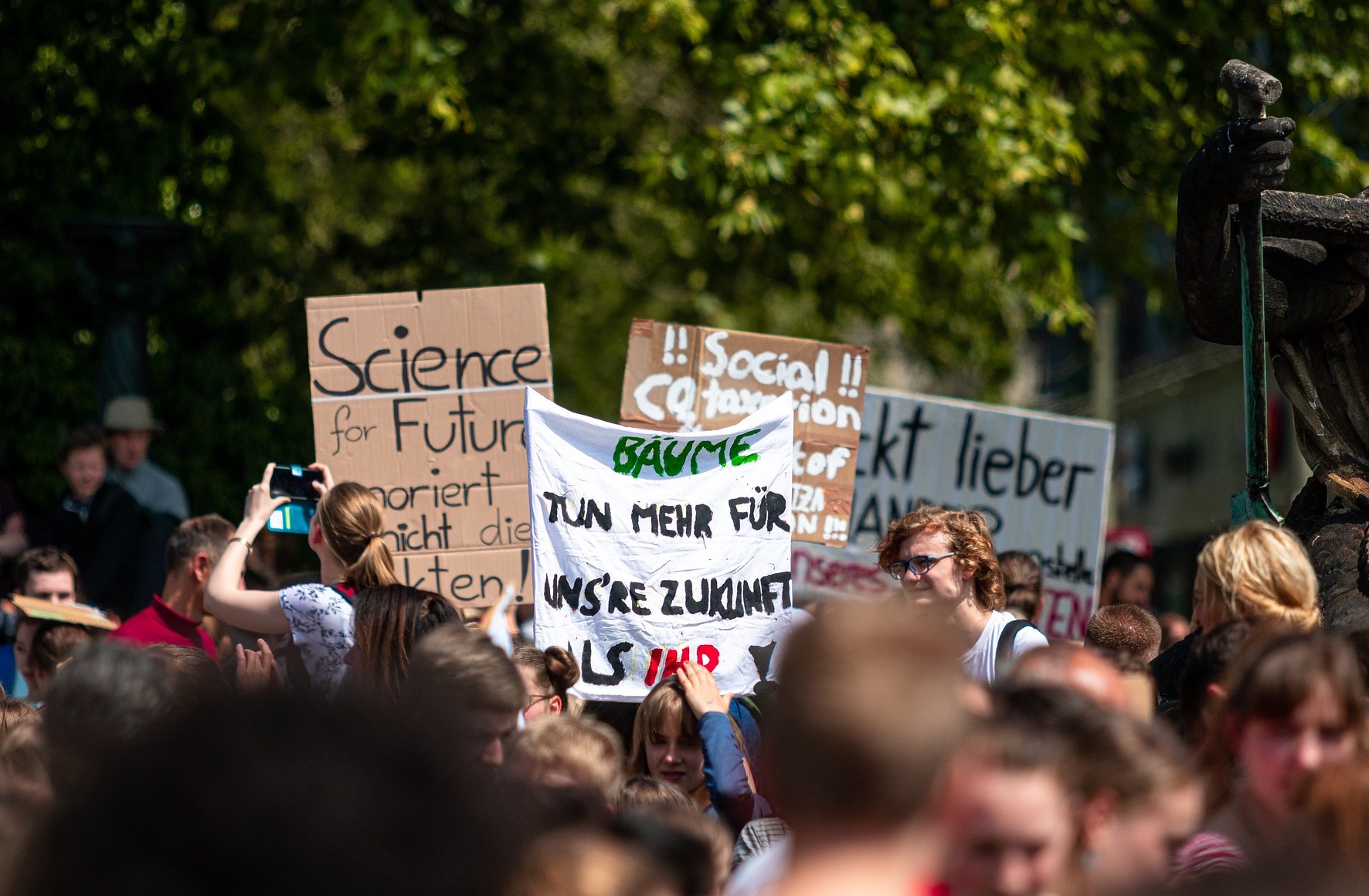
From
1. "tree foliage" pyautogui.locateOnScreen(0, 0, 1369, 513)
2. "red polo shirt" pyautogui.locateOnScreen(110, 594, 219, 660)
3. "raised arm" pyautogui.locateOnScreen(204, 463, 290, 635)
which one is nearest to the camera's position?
"raised arm" pyautogui.locateOnScreen(204, 463, 290, 635)

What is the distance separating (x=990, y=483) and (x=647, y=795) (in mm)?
5317

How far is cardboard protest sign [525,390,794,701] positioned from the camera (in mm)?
5473

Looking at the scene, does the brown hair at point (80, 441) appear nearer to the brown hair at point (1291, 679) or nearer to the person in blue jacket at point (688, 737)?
the person in blue jacket at point (688, 737)

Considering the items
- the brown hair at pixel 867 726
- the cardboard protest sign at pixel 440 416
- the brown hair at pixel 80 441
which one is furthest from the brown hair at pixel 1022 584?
the brown hair at pixel 867 726

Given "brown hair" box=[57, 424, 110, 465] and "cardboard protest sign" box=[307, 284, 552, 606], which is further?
"brown hair" box=[57, 424, 110, 465]

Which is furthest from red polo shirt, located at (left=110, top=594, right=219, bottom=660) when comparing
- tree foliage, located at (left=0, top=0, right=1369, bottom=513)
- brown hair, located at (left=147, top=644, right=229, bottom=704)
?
tree foliage, located at (left=0, top=0, right=1369, bottom=513)

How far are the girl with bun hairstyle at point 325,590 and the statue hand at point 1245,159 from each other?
2570 millimetres

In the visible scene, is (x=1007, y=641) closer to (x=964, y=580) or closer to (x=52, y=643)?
(x=964, y=580)

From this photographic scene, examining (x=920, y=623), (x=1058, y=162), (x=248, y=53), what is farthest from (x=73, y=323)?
(x=920, y=623)

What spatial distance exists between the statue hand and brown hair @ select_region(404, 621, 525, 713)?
2.56 metres

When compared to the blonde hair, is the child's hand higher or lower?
lower

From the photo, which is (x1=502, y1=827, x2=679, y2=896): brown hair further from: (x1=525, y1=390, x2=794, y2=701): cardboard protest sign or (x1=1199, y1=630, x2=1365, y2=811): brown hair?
(x1=525, y1=390, x2=794, y2=701): cardboard protest sign

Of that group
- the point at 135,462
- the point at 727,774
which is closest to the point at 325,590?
the point at 727,774

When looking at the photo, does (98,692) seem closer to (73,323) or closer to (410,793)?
(410,793)
